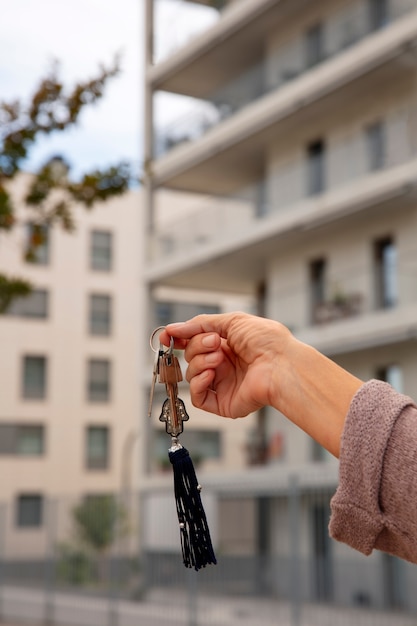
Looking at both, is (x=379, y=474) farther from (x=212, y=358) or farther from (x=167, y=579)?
(x=167, y=579)

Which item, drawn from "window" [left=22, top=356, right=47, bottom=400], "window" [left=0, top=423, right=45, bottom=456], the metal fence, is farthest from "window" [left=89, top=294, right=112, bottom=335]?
the metal fence

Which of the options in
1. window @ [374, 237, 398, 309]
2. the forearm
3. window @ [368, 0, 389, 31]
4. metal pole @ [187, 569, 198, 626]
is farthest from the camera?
window @ [368, 0, 389, 31]

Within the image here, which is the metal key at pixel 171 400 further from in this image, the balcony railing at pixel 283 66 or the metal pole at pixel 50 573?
the balcony railing at pixel 283 66

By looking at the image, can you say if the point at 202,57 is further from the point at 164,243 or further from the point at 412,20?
the point at 412,20

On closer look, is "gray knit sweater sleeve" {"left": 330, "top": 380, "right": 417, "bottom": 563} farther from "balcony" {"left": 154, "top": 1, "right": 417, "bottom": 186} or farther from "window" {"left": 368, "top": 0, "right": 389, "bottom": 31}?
"window" {"left": 368, "top": 0, "right": 389, "bottom": 31}

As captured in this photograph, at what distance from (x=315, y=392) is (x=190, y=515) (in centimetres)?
34

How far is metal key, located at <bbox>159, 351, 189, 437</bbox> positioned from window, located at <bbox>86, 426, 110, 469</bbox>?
4489cm

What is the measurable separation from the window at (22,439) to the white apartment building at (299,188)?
16.0 meters

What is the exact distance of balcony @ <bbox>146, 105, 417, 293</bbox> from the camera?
22.4 metres

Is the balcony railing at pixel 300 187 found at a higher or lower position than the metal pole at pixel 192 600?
higher

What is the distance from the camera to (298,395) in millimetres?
1647

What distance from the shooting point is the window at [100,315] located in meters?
47.4

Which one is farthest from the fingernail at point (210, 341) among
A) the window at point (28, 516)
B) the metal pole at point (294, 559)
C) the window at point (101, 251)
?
the window at point (101, 251)

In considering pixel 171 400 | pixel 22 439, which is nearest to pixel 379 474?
pixel 171 400
